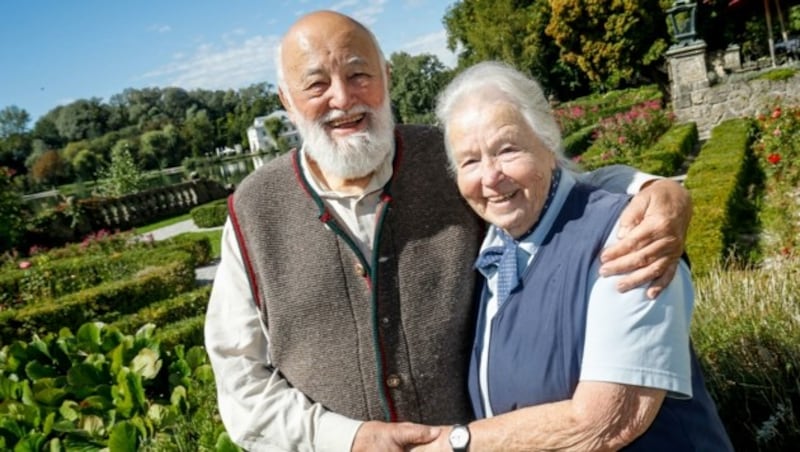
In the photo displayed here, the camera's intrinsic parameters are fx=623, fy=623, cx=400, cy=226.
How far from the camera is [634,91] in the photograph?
102ft

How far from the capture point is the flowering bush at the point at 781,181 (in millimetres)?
5988

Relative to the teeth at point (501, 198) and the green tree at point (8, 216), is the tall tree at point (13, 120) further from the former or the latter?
the teeth at point (501, 198)

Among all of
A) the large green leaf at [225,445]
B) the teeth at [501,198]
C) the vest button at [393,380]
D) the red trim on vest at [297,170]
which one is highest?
the red trim on vest at [297,170]

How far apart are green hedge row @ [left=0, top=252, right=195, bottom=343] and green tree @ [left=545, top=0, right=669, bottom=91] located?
71.9ft

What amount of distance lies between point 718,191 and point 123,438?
252 inches

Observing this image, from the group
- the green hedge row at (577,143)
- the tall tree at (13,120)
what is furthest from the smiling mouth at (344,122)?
the tall tree at (13,120)

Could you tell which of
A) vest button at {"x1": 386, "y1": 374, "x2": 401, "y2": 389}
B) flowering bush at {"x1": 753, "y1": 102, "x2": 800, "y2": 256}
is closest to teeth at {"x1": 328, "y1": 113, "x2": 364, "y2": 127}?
vest button at {"x1": 386, "y1": 374, "x2": 401, "y2": 389}

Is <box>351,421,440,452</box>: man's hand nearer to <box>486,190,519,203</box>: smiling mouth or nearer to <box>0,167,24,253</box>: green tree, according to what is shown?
<box>486,190,519,203</box>: smiling mouth

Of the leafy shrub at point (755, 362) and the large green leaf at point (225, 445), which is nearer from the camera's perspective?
the large green leaf at point (225, 445)

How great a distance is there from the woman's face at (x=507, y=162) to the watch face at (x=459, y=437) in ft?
1.73

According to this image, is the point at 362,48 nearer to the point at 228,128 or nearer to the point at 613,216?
the point at 613,216

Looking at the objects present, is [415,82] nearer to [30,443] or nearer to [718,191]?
[718,191]

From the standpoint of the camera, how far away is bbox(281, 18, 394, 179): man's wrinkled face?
74.4 inches

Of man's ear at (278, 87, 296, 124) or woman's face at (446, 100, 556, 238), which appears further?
man's ear at (278, 87, 296, 124)
